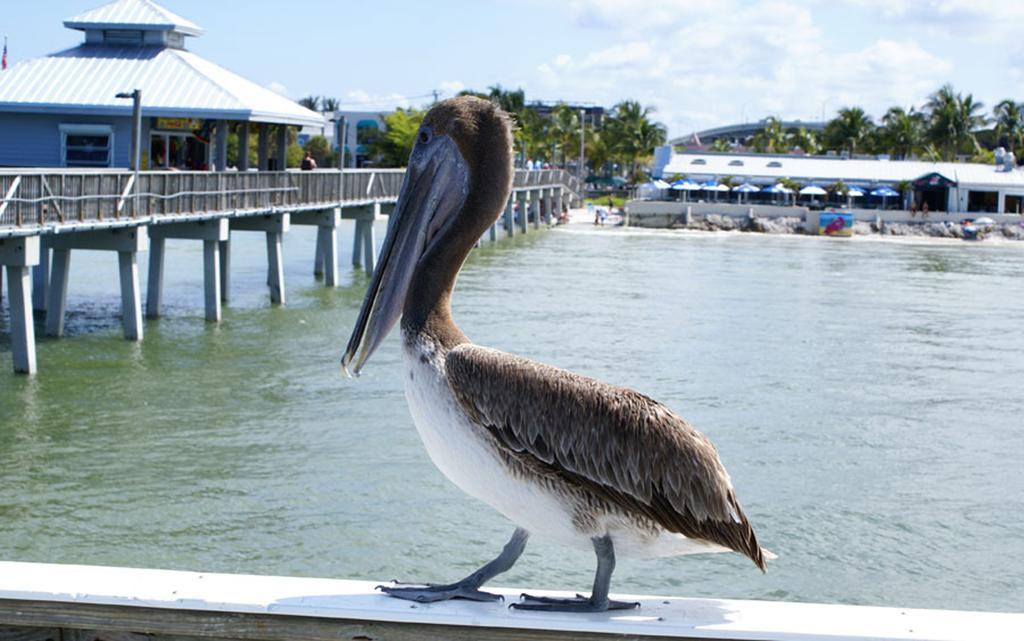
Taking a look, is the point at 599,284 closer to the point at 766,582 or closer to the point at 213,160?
the point at 213,160

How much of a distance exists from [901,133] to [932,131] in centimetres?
265

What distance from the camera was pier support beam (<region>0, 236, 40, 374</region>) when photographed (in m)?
19.4

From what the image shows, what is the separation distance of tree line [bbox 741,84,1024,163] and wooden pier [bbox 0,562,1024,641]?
102584 mm

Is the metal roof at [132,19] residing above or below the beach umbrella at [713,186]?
above

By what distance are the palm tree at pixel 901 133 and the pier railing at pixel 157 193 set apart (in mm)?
77346

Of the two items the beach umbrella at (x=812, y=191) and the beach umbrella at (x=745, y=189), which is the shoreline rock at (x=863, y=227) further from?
the beach umbrella at (x=745, y=189)

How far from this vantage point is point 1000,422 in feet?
63.5

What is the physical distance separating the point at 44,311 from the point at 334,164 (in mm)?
57911

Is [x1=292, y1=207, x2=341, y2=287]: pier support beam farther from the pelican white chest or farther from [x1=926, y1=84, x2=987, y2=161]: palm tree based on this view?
[x1=926, y1=84, x2=987, y2=161]: palm tree

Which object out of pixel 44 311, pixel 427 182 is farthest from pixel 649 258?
pixel 427 182

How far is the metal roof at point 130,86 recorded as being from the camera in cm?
2988

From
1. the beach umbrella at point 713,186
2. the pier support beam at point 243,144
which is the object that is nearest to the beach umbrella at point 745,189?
the beach umbrella at point 713,186

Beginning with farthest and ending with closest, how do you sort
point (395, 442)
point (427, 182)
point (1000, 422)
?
point (1000, 422), point (395, 442), point (427, 182)

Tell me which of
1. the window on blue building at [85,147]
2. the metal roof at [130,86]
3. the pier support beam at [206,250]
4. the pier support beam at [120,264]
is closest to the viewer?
the pier support beam at [120,264]
